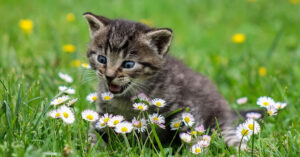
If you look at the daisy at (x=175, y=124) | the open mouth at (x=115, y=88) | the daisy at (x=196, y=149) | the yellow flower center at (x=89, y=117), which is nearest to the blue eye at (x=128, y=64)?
the open mouth at (x=115, y=88)

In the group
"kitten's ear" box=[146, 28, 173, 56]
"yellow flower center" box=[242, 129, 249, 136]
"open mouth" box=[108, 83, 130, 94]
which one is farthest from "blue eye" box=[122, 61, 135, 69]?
"yellow flower center" box=[242, 129, 249, 136]

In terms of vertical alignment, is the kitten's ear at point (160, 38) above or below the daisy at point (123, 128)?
above

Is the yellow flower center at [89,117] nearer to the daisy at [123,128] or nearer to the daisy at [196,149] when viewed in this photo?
the daisy at [123,128]

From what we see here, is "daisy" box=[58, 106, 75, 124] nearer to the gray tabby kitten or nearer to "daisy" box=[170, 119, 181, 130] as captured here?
the gray tabby kitten

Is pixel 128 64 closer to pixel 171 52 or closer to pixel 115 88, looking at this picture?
pixel 115 88

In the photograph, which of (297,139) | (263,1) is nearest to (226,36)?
(263,1)

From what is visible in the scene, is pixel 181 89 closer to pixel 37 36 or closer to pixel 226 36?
pixel 37 36

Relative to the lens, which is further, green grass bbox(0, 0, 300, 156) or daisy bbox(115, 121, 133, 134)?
green grass bbox(0, 0, 300, 156)
